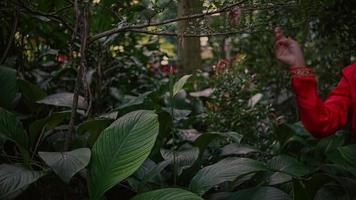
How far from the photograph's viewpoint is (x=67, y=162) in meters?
2.01

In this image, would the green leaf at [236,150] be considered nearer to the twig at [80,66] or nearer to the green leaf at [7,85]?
the twig at [80,66]

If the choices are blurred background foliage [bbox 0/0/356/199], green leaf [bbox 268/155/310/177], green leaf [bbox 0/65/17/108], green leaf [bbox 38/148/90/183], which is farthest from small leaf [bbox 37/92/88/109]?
green leaf [bbox 268/155/310/177]

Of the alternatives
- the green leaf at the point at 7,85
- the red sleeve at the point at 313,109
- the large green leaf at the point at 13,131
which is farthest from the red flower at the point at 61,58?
the red sleeve at the point at 313,109

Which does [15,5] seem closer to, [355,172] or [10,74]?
[10,74]

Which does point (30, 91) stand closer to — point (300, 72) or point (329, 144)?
point (300, 72)

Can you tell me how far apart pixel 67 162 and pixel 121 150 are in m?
0.22

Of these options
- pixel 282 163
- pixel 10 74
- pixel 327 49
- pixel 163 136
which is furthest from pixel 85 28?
pixel 327 49

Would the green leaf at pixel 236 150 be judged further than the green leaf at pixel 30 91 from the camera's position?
No

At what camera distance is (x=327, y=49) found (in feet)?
16.4

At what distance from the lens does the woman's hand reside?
7.41 feet

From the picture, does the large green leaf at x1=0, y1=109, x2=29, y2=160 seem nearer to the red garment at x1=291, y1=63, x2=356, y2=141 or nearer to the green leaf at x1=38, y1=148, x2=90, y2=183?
the green leaf at x1=38, y1=148, x2=90, y2=183

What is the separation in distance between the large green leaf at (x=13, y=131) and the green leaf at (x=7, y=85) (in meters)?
0.46

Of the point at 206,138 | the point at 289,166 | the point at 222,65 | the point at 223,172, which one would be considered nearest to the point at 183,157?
the point at 206,138

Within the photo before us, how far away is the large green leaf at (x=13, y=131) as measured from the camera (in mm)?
Result: 2168
